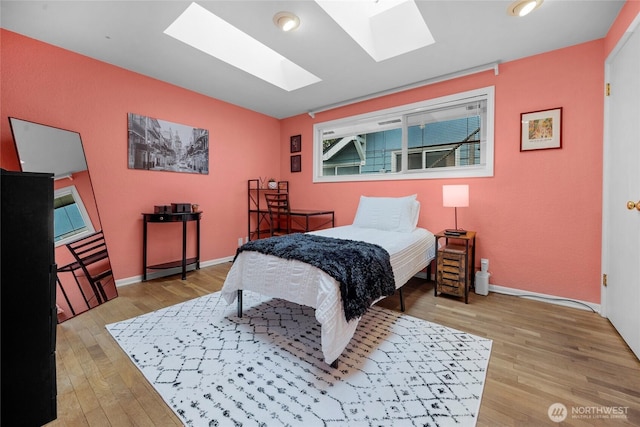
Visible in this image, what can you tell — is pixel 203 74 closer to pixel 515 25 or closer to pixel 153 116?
pixel 153 116

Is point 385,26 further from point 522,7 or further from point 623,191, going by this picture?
point 623,191

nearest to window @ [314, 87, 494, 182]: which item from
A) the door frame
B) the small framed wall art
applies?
the small framed wall art

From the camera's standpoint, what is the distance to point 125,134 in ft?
10.1

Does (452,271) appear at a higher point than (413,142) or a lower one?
lower

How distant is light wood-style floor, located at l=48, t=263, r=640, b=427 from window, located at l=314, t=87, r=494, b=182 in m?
1.58

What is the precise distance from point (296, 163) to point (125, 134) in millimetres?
2504

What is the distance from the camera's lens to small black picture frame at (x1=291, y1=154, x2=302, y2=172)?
4.72 m

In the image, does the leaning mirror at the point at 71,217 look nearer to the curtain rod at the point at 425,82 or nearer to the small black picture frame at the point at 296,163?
the small black picture frame at the point at 296,163

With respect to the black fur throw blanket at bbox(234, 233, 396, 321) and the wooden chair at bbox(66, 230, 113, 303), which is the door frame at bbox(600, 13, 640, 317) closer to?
the black fur throw blanket at bbox(234, 233, 396, 321)

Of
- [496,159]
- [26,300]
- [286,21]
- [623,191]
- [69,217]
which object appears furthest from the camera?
[496,159]

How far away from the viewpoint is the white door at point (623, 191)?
1750mm

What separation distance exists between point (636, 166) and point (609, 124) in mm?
787

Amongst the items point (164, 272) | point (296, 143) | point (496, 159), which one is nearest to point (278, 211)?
point (296, 143)

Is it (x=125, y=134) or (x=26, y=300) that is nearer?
(x=26, y=300)
